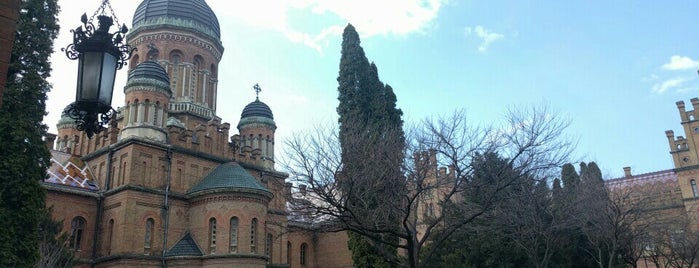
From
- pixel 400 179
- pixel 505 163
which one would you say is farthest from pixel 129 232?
pixel 505 163

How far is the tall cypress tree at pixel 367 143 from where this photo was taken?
15.6 m

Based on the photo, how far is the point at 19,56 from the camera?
16.5 m

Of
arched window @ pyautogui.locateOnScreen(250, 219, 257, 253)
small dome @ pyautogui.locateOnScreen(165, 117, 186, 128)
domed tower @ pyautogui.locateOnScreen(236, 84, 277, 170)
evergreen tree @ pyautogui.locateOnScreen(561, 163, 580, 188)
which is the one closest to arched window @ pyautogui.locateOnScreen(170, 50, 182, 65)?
small dome @ pyautogui.locateOnScreen(165, 117, 186, 128)

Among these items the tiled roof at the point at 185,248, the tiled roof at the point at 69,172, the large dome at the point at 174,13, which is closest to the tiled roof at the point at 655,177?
the large dome at the point at 174,13

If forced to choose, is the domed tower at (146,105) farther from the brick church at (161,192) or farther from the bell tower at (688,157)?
the bell tower at (688,157)

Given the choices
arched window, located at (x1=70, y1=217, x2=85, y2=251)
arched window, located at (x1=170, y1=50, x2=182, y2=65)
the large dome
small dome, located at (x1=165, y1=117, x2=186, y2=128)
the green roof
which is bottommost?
arched window, located at (x1=70, y1=217, x2=85, y2=251)

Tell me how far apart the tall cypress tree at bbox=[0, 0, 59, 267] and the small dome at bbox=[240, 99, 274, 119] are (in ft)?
58.5

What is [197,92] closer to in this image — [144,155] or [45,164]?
[144,155]

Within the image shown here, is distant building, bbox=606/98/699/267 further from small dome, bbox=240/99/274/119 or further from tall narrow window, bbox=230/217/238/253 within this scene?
tall narrow window, bbox=230/217/238/253

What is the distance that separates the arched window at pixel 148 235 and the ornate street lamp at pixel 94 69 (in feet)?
69.8

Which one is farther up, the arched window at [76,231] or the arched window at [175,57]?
the arched window at [175,57]

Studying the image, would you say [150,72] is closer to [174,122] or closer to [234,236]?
[174,122]

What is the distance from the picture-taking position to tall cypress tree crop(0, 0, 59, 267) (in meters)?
15.2

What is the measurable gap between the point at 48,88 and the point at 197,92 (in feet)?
55.8
